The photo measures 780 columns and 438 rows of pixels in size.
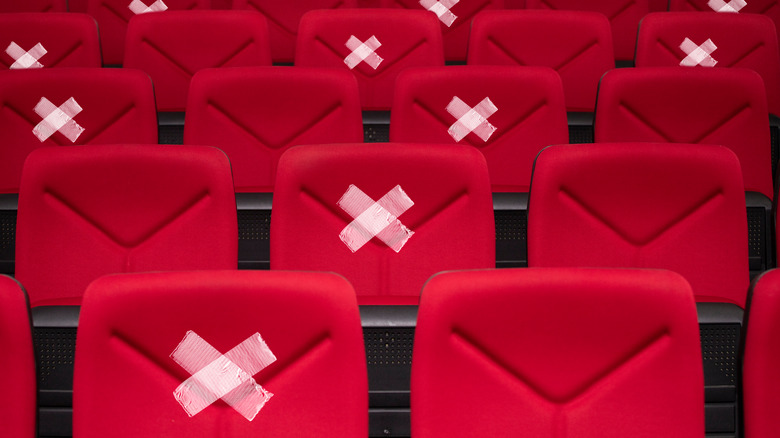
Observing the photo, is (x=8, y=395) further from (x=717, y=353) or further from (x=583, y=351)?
(x=717, y=353)

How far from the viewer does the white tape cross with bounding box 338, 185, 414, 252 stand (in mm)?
604

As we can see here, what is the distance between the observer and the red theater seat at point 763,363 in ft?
1.30

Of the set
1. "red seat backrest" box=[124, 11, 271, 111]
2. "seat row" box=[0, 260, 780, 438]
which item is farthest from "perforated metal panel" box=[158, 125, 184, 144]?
"seat row" box=[0, 260, 780, 438]

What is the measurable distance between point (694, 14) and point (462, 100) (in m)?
0.43

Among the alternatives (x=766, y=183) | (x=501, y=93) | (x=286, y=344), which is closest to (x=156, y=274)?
(x=286, y=344)

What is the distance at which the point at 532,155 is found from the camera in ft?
2.61

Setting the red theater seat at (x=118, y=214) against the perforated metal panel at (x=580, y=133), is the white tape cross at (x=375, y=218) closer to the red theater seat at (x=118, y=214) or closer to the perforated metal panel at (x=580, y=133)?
the red theater seat at (x=118, y=214)

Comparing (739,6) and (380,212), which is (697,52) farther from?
(380,212)

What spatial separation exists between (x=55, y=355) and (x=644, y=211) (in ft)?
1.51

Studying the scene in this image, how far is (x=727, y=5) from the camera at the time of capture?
122 cm

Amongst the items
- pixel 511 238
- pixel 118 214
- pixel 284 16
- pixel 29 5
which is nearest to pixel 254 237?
pixel 118 214

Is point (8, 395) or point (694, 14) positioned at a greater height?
point (694, 14)

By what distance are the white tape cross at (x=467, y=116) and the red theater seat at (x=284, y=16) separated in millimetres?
456

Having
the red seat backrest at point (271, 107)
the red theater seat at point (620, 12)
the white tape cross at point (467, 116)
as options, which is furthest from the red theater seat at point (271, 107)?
the red theater seat at point (620, 12)
